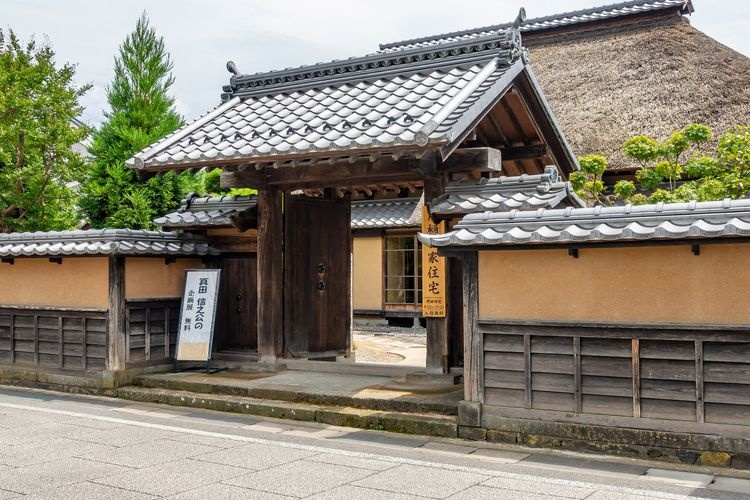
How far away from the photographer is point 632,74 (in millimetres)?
20594

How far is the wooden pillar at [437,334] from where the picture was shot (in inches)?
376

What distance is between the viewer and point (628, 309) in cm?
673

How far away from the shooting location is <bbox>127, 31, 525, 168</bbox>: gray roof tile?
8.89 metres

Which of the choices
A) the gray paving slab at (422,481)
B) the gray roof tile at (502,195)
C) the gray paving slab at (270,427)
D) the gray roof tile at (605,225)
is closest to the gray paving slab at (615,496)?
the gray paving slab at (422,481)

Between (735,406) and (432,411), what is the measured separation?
10.3ft

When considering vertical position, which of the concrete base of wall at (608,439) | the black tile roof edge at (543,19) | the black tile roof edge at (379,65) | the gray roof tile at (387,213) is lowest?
the concrete base of wall at (608,439)

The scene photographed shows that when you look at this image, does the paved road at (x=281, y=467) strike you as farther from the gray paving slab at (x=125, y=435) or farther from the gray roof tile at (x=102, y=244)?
the gray roof tile at (x=102, y=244)

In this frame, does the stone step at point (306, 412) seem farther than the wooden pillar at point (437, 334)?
No

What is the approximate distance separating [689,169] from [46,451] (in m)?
12.6

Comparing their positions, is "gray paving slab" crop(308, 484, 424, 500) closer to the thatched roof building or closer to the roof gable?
the roof gable

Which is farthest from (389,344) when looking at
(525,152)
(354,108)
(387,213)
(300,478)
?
(300,478)

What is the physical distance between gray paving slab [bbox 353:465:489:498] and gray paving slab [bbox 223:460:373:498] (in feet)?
0.64

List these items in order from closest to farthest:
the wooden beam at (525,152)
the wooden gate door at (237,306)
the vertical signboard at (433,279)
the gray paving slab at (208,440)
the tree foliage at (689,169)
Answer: the gray paving slab at (208,440)
the vertical signboard at (433,279)
the wooden beam at (525,152)
the wooden gate door at (237,306)
the tree foliage at (689,169)

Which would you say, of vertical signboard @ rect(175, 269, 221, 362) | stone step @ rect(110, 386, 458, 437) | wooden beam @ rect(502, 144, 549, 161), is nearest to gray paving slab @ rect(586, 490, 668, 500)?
stone step @ rect(110, 386, 458, 437)
